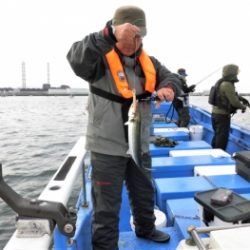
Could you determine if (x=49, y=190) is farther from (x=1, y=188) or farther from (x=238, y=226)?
(x=238, y=226)

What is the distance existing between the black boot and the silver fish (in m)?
0.95

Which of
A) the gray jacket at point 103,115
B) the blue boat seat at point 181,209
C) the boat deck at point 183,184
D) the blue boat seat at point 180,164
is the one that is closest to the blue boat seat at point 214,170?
the boat deck at point 183,184

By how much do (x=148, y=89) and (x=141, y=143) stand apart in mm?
477

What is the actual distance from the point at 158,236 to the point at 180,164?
2.17 m

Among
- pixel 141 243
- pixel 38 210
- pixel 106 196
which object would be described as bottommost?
pixel 141 243

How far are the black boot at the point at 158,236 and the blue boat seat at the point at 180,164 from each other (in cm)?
180

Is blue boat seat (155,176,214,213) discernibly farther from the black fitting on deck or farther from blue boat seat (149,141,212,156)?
the black fitting on deck

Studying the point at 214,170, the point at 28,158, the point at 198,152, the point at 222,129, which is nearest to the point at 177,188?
the point at 214,170

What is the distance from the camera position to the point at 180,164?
5.27 m

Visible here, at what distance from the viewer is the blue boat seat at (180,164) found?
5.18 meters

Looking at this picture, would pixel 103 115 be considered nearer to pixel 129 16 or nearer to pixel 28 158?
pixel 129 16

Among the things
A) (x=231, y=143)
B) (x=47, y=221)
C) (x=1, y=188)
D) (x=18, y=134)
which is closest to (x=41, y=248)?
(x=47, y=221)

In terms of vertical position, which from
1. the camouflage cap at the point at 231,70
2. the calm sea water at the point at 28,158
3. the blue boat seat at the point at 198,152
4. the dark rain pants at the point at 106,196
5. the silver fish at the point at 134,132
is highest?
the camouflage cap at the point at 231,70

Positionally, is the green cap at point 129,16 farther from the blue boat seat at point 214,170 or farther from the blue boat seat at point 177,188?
the blue boat seat at point 214,170
